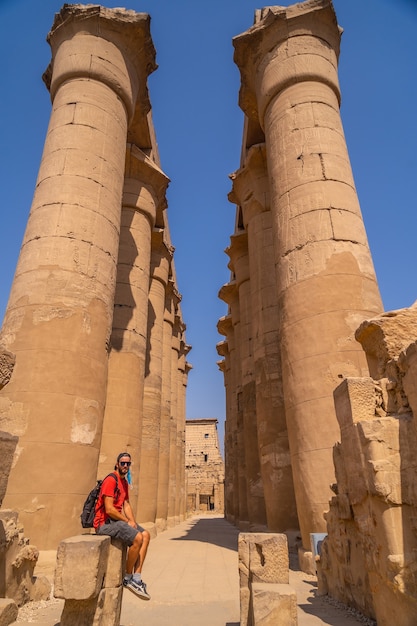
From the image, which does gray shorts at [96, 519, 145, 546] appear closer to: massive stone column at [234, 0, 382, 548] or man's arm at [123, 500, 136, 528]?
man's arm at [123, 500, 136, 528]

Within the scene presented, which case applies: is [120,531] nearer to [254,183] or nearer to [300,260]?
[300,260]

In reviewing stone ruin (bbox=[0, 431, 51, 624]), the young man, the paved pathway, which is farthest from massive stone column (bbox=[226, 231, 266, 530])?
the young man

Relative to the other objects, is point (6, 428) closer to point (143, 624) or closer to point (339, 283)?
point (143, 624)

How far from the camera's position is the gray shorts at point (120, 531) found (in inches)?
146

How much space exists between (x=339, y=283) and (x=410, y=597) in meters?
5.21

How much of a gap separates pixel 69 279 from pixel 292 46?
287 inches

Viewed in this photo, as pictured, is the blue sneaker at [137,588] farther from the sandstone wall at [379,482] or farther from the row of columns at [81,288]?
the row of columns at [81,288]

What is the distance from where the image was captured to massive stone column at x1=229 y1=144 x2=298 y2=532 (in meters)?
8.98

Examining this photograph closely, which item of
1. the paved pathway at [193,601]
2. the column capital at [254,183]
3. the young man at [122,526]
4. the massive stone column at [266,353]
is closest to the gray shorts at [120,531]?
the young man at [122,526]

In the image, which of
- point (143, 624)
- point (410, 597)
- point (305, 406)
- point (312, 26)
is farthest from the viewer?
point (312, 26)

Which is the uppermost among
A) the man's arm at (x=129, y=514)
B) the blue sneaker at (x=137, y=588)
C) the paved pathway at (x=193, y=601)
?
the man's arm at (x=129, y=514)

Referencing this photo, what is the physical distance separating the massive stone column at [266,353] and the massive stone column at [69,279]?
4.03 meters

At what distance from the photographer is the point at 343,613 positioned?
3873 mm

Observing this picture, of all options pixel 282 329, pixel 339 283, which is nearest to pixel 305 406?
pixel 282 329
